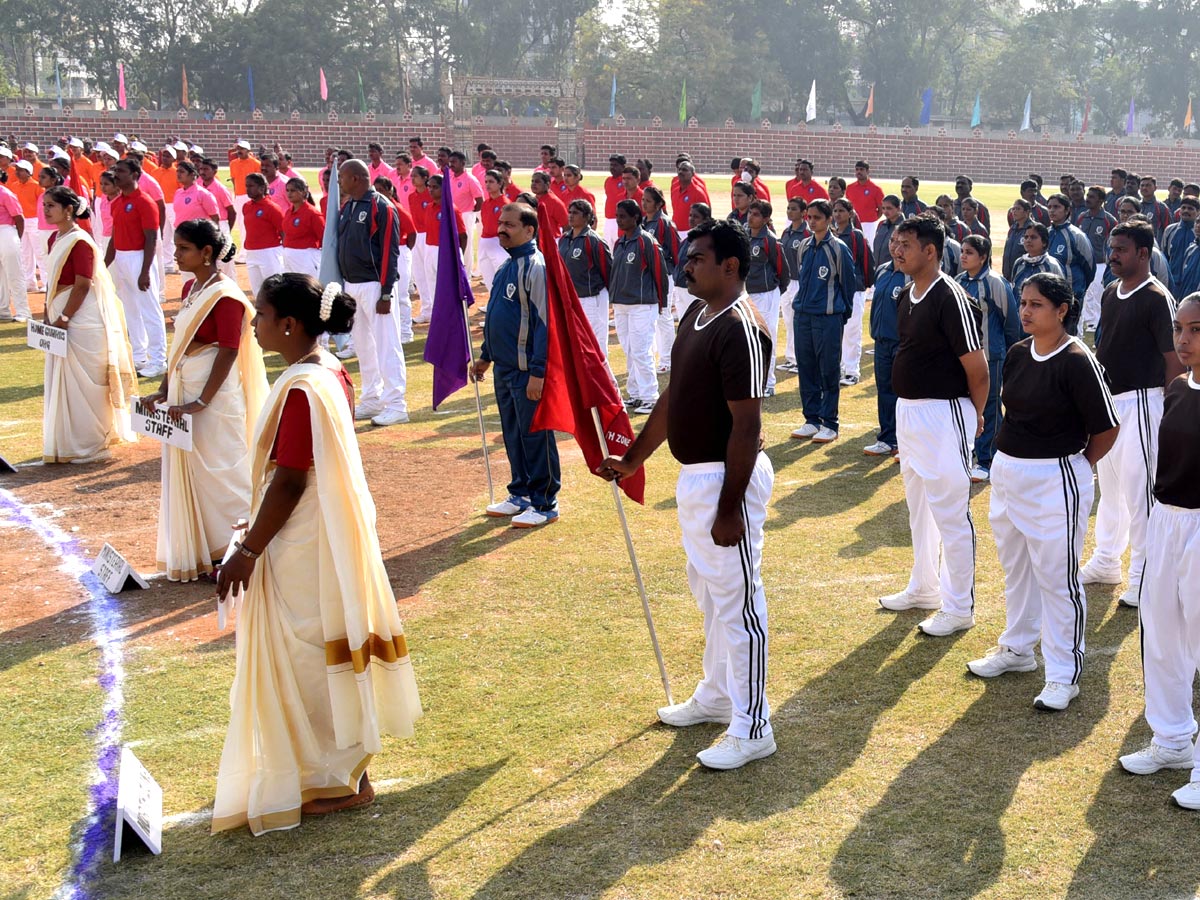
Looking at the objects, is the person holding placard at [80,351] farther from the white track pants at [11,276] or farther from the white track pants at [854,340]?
the white track pants at [11,276]

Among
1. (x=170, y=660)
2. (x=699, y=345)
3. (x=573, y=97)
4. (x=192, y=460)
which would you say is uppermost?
(x=573, y=97)

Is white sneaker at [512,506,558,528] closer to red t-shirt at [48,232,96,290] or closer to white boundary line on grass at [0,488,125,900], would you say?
white boundary line on grass at [0,488,125,900]

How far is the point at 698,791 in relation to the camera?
4902 mm

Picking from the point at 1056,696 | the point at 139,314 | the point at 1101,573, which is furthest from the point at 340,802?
the point at 139,314

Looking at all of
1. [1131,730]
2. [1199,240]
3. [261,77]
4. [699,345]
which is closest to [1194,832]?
[1131,730]

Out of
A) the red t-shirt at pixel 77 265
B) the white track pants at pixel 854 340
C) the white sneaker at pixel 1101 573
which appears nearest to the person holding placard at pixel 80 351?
the red t-shirt at pixel 77 265

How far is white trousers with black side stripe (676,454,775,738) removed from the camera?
4.96 meters

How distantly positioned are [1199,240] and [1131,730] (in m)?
9.12

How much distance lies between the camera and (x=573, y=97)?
57.2 metres

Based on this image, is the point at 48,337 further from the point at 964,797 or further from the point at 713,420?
the point at 964,797

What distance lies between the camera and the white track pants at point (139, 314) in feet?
44.5

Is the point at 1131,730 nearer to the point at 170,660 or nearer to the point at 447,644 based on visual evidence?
the point at 447,644

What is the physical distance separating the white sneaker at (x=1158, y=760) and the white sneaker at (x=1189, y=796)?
0.82ft

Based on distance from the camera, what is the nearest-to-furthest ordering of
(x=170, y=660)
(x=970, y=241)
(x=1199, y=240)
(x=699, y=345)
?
(x=699, y=345) → (x=170, y=660) → (x=970, y=241) → (x=1199, y=240)
